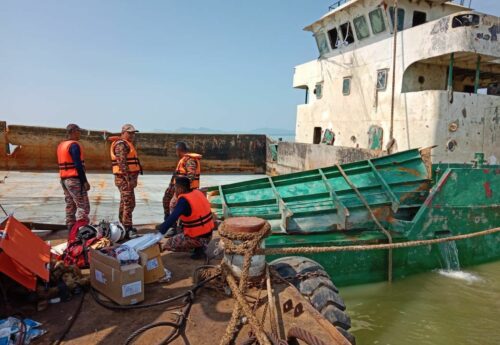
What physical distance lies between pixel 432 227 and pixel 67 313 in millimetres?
6295

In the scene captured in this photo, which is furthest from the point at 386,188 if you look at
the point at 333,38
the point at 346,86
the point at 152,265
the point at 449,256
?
the point at 333,38

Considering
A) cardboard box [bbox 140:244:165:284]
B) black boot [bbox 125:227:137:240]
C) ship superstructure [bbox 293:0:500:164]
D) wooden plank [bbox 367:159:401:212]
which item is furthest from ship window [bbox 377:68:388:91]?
cardboard box [bbox 140:244:165:284]

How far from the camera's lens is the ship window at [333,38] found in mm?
14852

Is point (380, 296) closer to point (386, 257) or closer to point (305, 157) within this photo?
point (386, 257)

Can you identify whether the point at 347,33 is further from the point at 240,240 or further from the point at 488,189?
the point at 240,240

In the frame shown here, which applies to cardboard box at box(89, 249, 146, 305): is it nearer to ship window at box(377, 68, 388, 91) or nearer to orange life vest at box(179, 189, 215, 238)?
orange life vest at box(179, 189, 215, 238)

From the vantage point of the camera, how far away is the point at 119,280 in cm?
315

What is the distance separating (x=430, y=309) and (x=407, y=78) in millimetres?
8507

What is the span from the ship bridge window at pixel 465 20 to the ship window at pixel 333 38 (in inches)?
212

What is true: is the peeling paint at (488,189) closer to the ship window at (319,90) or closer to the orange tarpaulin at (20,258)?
the orange tarpaulin at (20,258)

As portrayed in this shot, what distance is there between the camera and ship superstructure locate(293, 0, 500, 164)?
10.3 meters

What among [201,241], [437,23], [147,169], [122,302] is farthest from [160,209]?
[437,23]

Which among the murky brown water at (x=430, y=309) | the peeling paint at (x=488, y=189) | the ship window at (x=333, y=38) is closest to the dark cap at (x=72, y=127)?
the murky brown water at (x=430, y=309)

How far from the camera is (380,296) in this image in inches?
240
